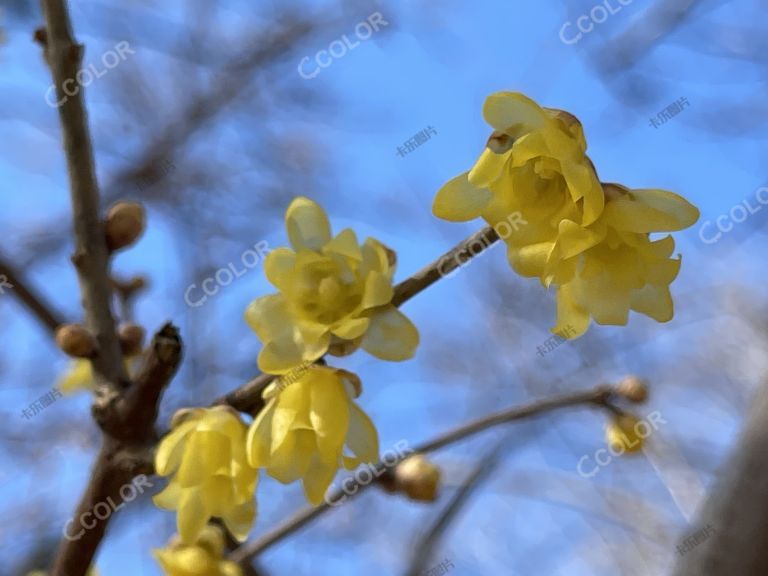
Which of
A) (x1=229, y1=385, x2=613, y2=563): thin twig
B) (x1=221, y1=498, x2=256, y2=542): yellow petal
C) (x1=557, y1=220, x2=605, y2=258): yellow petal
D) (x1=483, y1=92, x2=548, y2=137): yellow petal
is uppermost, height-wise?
(x1=483, y1=92, x2=548, y2=137): yellow petal

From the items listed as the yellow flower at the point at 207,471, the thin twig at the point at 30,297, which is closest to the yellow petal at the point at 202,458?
Result: the yellow flower at the point at 207,471

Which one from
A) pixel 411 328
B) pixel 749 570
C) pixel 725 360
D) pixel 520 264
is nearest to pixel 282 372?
pixel 411 328

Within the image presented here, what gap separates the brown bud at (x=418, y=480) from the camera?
3.80 feet

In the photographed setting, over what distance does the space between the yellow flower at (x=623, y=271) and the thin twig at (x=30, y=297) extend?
76 centimetres

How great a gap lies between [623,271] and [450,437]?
0.56 meters

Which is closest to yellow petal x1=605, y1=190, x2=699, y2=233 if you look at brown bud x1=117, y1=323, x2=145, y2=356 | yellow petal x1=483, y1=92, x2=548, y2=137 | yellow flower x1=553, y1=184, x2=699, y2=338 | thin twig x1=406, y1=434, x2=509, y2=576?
yellow flower x1=553, y1=184, x2=699, y2=338

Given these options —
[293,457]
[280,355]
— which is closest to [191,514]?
[293,457]

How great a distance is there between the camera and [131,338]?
3.84ft

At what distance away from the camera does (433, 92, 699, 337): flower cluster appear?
0.76 metres

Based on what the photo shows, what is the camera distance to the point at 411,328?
85 cm

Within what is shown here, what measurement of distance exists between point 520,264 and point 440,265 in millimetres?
78

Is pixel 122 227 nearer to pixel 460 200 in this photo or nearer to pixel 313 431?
pixel 313 431

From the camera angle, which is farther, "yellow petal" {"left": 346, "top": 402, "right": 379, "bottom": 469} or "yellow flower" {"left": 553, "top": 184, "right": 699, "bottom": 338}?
"yellow petal" {"left": 346, "top": 402, "right": 379, "bottom": 469}

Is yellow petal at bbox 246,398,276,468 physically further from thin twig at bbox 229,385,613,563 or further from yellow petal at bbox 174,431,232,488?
thin twig at bbox 229,385,613,563
